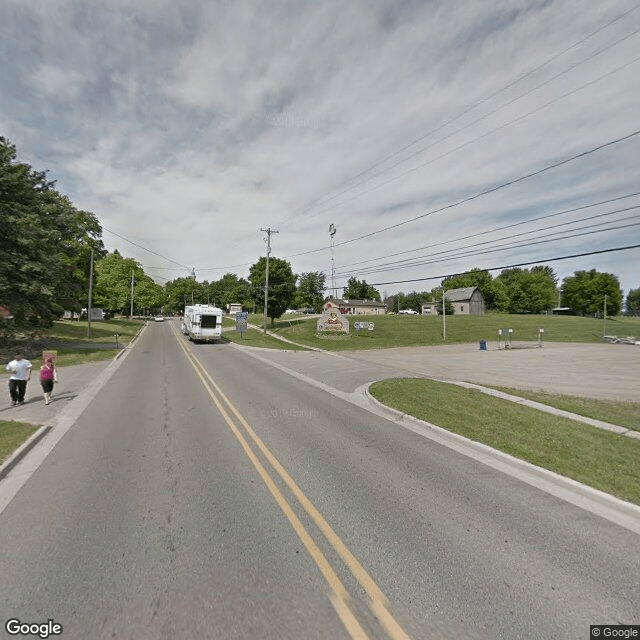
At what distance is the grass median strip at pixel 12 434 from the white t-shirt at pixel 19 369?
6.60 feet

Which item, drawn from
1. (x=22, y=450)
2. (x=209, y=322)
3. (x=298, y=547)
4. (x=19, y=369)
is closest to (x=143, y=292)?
(x=209, y=322)

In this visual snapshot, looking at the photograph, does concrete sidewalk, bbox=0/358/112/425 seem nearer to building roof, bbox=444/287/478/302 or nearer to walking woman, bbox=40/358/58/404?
walking woman, bbox=40/358/58/404

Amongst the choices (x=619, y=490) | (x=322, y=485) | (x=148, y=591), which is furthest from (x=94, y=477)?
(x=619, y=490)

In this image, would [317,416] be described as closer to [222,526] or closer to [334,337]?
[222,526]

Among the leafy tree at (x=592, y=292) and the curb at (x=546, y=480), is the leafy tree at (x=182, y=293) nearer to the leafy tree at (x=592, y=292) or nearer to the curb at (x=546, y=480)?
the curb at (x=546, y=480)

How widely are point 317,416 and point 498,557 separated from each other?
255 inches

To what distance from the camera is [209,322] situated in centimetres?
3133

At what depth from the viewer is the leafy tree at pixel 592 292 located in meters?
100

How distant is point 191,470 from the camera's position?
6309 mm

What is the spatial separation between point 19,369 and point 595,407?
61.0ft

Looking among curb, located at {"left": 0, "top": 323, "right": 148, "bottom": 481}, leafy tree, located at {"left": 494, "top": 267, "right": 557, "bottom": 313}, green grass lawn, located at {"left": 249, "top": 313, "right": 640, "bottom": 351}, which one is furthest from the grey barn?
curb, located at {"left": 0, "top": 323, "right": 148, "bottom": 481}

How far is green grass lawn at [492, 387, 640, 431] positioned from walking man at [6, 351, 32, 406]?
666 inches

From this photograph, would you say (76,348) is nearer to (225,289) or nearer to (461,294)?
(461,294)

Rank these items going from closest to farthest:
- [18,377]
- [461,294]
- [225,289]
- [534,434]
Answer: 1. [534,434]
2. [18,377]
3. [461,294]
4. [225,289]
